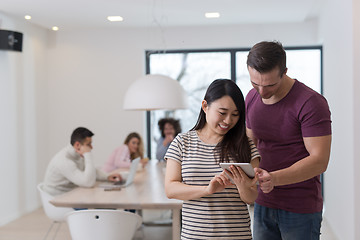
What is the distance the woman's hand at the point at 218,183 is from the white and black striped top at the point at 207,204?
0.27 ft

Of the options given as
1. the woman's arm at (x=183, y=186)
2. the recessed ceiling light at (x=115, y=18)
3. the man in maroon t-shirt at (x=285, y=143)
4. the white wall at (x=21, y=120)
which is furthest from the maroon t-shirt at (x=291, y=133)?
the white wall at (x=21, y=120)

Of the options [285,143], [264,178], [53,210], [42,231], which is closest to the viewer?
[264,178]

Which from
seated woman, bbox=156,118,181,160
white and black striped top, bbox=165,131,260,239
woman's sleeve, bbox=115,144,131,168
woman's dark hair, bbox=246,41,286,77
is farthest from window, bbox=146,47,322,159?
white and black striped top, bbox=165,131,260,239

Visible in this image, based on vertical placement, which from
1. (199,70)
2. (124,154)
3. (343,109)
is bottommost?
(124,154)

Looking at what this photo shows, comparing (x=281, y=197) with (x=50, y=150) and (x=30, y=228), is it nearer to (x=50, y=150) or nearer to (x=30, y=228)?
(x=30, y=228)

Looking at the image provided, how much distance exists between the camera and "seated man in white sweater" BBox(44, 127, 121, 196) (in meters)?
4.13

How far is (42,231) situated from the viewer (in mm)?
5383

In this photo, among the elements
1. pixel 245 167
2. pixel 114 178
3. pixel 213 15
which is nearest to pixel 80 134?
pixel 114 178

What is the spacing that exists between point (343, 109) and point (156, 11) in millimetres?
2535

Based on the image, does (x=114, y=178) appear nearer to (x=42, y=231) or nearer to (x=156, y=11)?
(x=42, y=231)

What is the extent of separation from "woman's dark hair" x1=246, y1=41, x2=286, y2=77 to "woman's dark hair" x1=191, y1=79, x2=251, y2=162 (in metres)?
0.13

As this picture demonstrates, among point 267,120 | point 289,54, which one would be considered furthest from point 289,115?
point 289,54

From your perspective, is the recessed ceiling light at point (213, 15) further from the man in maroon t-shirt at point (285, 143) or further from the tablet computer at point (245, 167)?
the tablet computer at point (245, 167)

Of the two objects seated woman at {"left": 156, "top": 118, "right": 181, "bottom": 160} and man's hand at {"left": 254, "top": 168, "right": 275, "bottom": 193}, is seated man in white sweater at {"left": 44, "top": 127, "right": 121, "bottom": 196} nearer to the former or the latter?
seated woman at {"left": 156, "top": 118, "right": 181, "bottom": 160}
